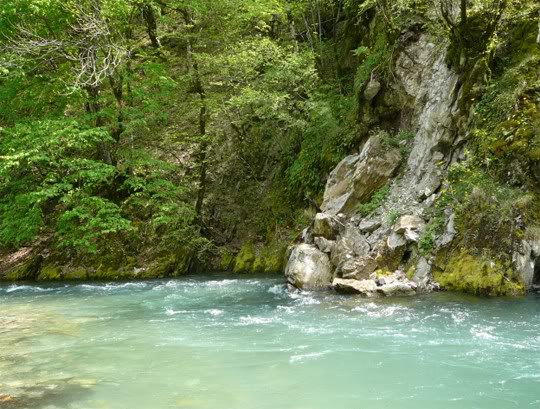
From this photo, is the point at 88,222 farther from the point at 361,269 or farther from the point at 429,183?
the point at 429,183

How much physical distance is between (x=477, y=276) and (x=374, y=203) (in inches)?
139

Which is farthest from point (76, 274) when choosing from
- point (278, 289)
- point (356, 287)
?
point (356, 287)

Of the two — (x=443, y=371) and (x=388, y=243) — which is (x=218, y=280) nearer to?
(x=388, y=243)

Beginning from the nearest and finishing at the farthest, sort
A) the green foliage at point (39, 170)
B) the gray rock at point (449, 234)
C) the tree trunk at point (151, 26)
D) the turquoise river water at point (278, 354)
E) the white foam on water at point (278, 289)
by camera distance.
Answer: the turquoise river water at point (278, 354) < the gray rock at point (449, 234) < the white foam on water at point (278, 289) < the green foliage at point (39, 170) < the tree trunk at point (151, 26)

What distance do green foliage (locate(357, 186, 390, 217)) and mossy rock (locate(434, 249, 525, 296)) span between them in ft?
8.76

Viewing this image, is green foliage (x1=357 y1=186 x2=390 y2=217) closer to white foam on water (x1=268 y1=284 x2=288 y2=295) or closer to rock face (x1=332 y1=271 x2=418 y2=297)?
rock face (x1=332 y1=271 x2=418 y2=297)

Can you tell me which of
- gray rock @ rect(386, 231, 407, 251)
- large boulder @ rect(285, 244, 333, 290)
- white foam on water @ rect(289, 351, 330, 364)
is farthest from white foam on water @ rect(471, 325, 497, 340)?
large boulder @ rect(285, 244, 333, 290)

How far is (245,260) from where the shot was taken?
16.3m

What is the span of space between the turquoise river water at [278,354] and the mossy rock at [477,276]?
40cm

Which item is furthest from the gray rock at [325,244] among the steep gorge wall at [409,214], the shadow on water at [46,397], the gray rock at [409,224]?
the shadow on water at [46,397]

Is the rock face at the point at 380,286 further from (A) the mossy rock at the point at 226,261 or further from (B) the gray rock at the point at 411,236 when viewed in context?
(A) the mossy rock at the point at 226,261

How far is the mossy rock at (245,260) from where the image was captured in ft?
52.9

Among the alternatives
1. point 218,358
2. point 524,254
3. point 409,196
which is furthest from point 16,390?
point 409,196

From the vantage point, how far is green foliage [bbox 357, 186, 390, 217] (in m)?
Result: 12.4
